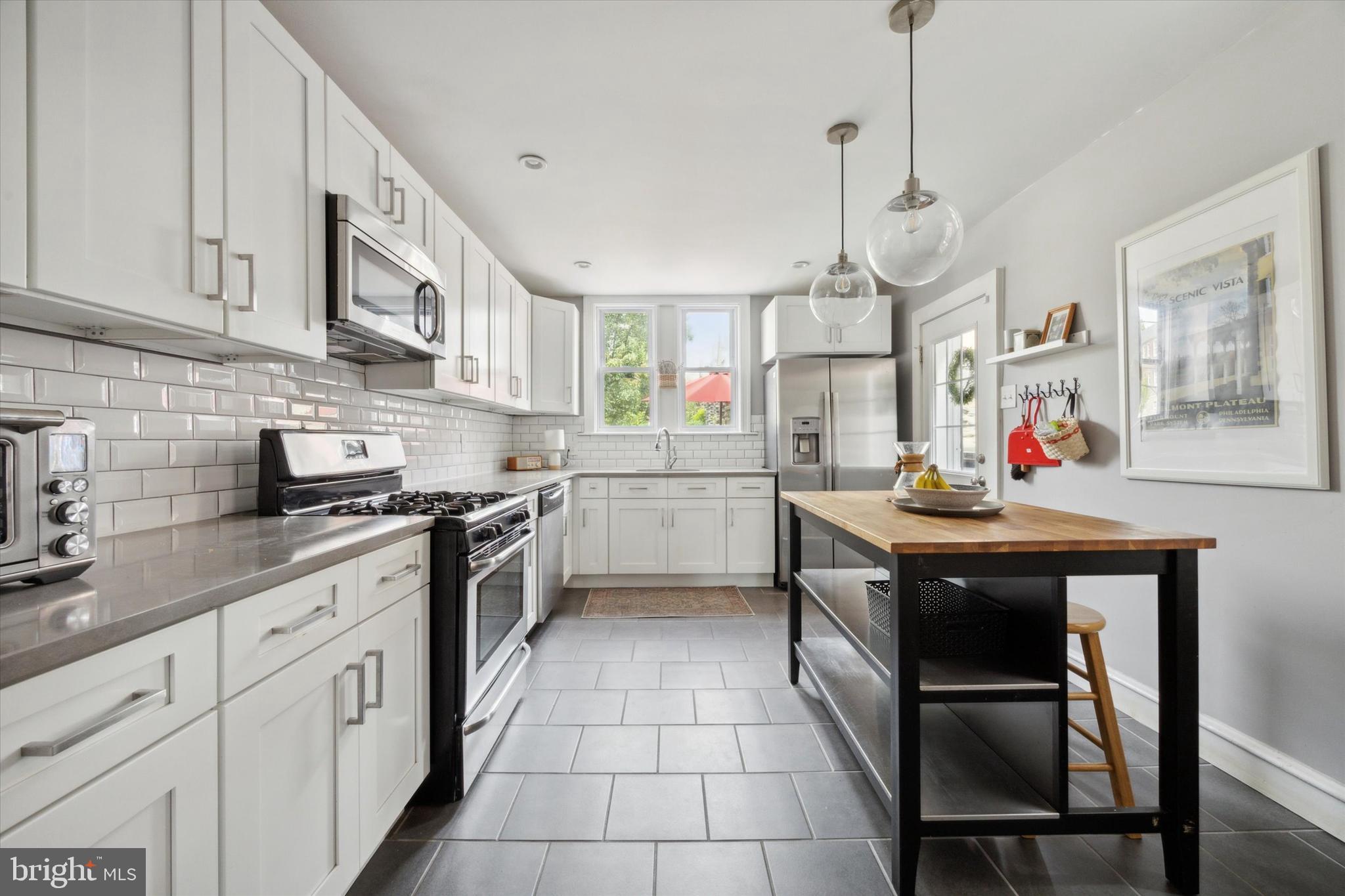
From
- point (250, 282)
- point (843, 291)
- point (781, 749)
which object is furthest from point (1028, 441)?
point (250, 282)

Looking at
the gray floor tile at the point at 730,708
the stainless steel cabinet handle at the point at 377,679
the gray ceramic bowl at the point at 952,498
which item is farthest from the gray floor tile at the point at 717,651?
the stainless steel cabinet handle at the point at 377,679

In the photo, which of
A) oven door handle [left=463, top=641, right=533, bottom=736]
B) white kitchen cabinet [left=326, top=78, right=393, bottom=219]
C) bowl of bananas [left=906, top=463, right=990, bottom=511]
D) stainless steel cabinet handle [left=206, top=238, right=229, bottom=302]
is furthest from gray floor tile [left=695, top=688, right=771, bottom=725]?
white kitchen cabinet [left=326, top=78, right=393, bottom=219]

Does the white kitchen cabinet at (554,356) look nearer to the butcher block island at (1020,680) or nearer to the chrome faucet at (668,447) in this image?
the chrome faucet at (668,447)

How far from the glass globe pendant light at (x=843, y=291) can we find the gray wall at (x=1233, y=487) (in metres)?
1.10

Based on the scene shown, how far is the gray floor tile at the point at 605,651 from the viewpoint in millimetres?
2779

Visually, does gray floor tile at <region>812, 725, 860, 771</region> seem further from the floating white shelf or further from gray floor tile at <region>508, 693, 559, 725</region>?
the floating white shelf

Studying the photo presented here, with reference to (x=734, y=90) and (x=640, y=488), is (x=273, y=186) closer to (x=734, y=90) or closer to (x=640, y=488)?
(x=734, y=90)

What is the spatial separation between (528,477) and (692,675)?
1.79 m

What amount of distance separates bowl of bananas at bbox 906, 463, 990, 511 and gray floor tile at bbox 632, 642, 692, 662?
1.56 meters

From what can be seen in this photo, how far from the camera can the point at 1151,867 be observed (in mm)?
1399

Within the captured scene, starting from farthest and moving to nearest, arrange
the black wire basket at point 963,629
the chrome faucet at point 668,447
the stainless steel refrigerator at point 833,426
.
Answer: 1. the chrome faucet at point 668,447
2. the stainless steel refrigerator at point 833,426
3. the black wire basket at point 963,629

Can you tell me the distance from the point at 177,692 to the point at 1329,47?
10.4ft

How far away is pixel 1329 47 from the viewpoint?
1.54 metres

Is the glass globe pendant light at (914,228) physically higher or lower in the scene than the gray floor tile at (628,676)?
higher
